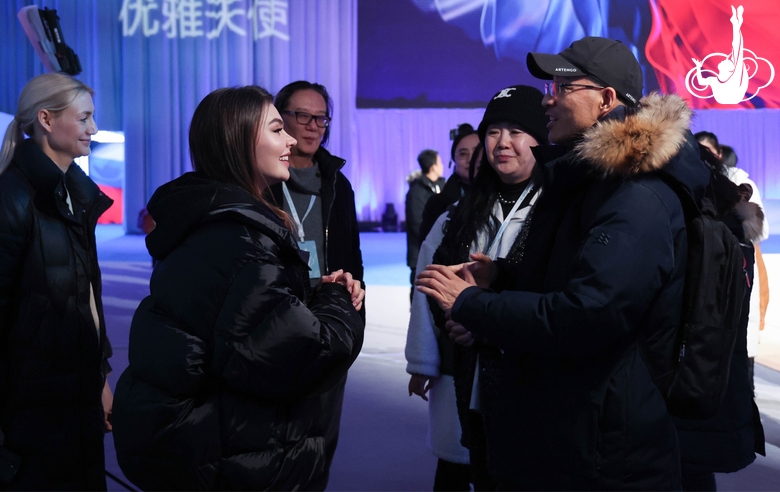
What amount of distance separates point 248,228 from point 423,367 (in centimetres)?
109

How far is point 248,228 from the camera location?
4.84 ft

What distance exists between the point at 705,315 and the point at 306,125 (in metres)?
1.65

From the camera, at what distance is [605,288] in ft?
4.78

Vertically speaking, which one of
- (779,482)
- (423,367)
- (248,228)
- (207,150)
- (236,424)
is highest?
(207,150)

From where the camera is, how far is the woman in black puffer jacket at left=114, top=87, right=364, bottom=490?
1.43 metres

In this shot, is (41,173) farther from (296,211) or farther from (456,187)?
(456,187)

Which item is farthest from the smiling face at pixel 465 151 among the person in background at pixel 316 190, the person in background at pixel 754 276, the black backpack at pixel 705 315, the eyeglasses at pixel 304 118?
the black backpack at pixel 705 315

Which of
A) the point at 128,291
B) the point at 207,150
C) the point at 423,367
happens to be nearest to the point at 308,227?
the point at 423,367

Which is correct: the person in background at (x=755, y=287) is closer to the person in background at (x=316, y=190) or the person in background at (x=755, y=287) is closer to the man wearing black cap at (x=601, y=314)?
the man wearing black cap at (x=601, y=314)

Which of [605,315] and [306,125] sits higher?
[306,125]

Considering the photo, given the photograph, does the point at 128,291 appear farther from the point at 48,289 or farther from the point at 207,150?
the point at 207,150

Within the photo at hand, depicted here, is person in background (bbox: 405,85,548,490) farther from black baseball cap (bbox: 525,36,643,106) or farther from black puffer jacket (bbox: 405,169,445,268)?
black puffer jacket (bbox: 405,169,445,268)

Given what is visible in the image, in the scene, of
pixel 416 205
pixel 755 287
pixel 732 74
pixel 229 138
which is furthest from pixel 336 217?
pixel 732 74

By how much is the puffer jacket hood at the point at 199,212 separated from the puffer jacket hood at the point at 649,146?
2.04ft
